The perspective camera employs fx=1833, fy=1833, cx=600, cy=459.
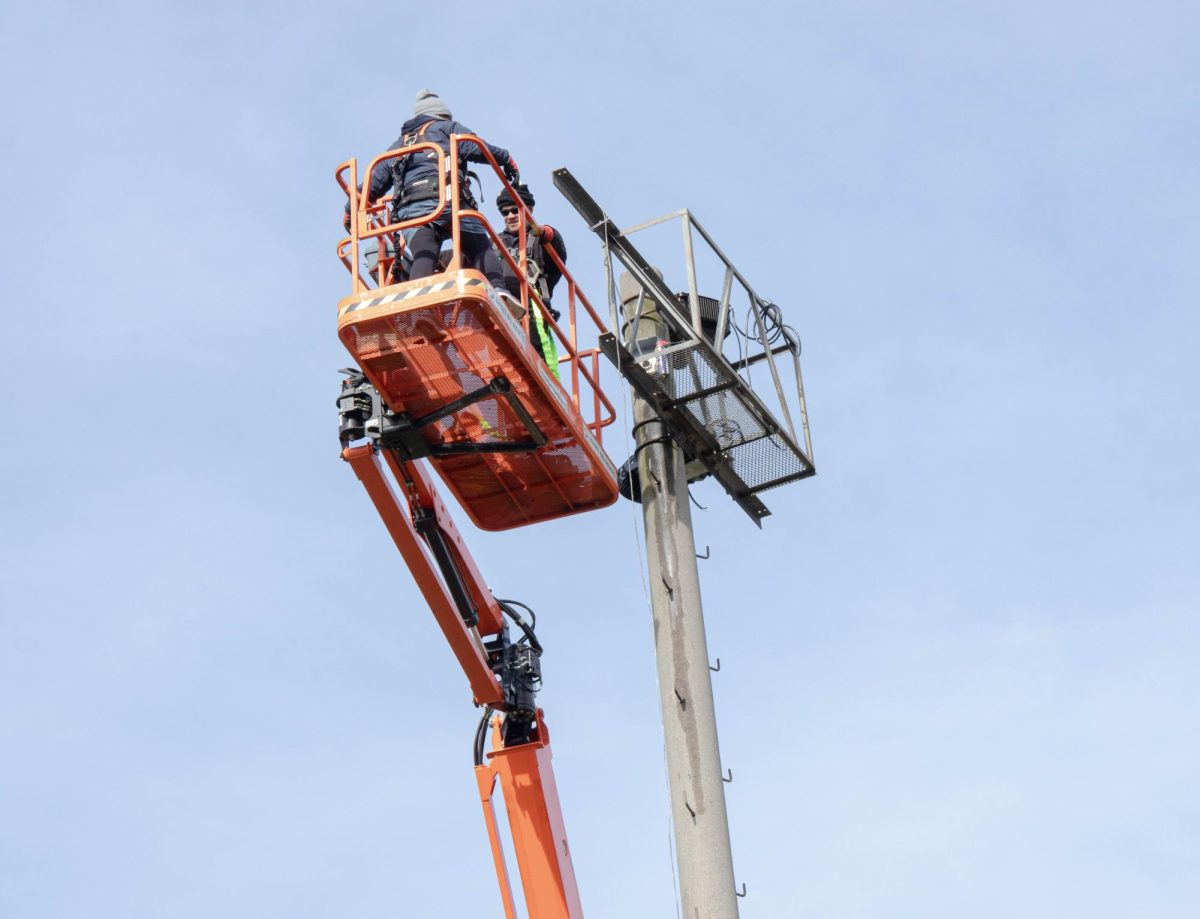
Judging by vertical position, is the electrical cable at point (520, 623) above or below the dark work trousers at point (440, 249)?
below

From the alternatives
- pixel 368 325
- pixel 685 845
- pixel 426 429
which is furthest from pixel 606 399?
pixel 685 845

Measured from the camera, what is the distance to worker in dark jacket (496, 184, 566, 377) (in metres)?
12.1

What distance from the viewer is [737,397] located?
12.3 m

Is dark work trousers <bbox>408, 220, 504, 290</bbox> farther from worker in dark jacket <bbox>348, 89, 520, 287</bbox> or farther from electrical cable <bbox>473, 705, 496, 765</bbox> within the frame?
electrical cable <bbox>473, 705, 496, 765</bbox>

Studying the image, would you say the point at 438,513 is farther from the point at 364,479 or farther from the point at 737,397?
the point at 737,397

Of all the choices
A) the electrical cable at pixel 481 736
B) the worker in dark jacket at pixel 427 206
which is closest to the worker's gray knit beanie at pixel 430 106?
the worker in dark jacket at pixel 427 206

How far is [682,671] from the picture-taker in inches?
441

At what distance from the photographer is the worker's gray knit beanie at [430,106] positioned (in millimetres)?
12453

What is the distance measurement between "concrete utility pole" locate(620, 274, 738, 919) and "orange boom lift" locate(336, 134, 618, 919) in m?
0.40

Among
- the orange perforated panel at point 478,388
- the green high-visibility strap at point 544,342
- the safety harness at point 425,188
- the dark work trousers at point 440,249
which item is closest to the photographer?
the orange perforated panel at point 478,388

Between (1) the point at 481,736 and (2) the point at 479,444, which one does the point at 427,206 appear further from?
(1) the point at 481,736

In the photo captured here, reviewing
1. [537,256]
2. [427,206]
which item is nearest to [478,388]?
[427,206]

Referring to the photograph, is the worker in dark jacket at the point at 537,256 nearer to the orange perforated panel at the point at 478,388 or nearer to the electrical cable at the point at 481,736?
the orange perforated panel at the point at 478,388

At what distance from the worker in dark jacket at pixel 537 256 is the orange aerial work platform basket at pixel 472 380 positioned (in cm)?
8
